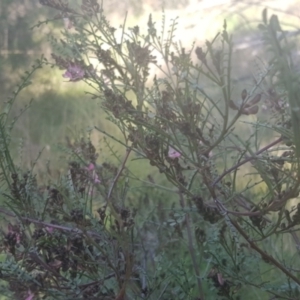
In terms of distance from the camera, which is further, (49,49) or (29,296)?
(49,49)

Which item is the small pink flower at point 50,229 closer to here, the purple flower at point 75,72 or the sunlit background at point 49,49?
the purple flower at point 75,72

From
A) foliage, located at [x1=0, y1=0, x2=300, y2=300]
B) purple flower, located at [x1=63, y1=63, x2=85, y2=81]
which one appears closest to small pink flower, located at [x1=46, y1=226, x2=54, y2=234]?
foliage, located at [x1=0, y1=0, x2=300, y2=300]

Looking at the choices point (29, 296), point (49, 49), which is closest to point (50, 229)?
point (29, 296)

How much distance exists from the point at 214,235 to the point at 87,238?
0.48ft

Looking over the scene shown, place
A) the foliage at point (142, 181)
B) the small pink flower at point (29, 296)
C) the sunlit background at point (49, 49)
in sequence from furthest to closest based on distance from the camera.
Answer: the sunlit background at point (49, 49), the small pink flower at point (29, 296), the foliage at point (142, 181)

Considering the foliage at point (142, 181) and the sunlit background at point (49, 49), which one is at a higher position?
the sunlit background at point (49, 49)

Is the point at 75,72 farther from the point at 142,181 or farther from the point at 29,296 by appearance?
the point at 29,296

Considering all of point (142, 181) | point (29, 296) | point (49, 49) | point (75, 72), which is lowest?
point (29, 296)

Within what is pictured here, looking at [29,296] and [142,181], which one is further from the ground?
[142,181]

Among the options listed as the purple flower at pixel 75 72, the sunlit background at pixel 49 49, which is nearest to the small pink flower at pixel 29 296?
the purple flower at pixel 75 72

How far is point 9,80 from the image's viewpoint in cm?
239

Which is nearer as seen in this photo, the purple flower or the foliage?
the foliage

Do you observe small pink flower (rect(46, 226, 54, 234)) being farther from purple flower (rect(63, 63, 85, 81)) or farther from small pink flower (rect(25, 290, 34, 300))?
purple flower (rect(63, 63, 85, 81))

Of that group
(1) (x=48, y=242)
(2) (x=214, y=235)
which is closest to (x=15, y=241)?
(1) (x=48, y=242)
